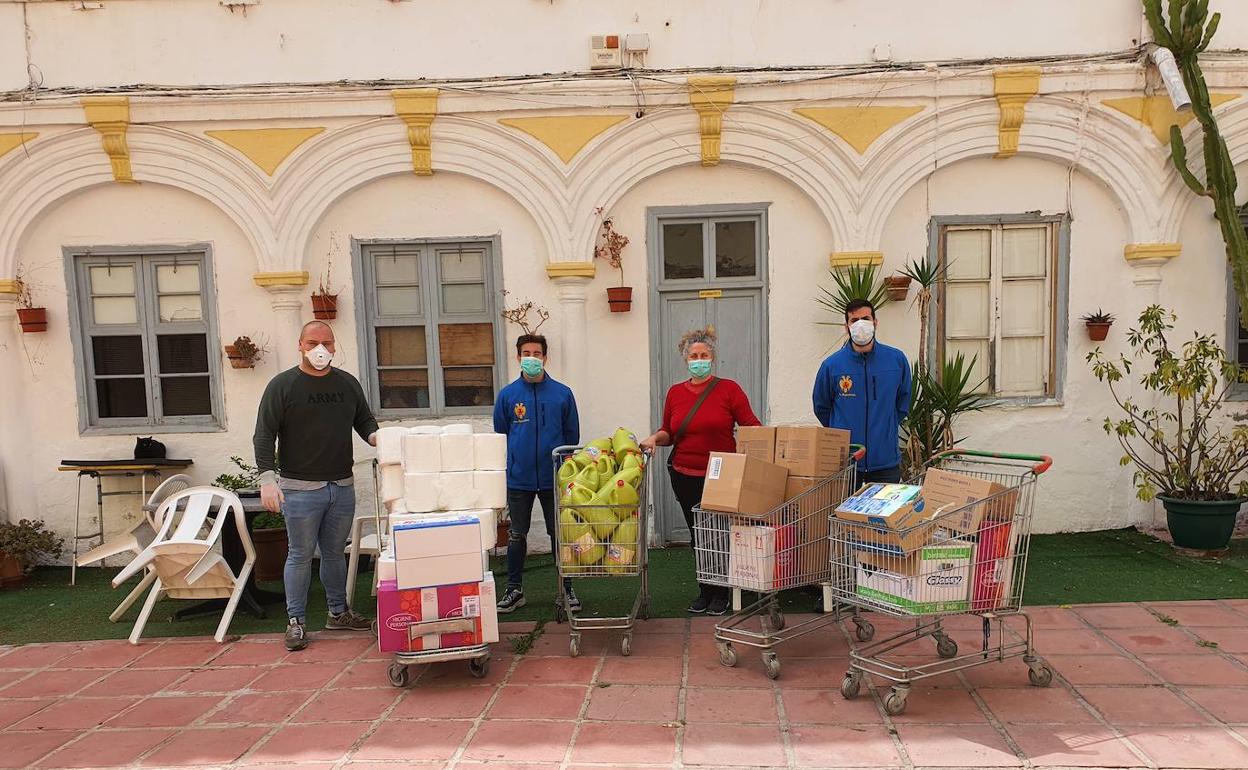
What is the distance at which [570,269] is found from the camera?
6535mm

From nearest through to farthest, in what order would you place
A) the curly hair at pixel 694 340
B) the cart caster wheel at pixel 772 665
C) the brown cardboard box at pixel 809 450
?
1. the cart caster wheel at pixel 772 665
2. the brown cardboard box at pixel 809 450
3. the curly hair at pixel 694 340

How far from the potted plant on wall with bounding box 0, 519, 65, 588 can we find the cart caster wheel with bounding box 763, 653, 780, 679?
610 centimetres

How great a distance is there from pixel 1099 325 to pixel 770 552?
13.6 feet

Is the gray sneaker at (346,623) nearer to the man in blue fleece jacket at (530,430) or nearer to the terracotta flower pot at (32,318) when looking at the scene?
the man in blue fleece jacket at (530,430)

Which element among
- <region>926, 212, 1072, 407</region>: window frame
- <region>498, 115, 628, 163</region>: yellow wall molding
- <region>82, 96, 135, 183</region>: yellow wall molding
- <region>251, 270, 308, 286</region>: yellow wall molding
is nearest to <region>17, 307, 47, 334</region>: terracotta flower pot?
<region>82, 96, 135, 183</region>: yellow wall molding

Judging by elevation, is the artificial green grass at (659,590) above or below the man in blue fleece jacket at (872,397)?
below

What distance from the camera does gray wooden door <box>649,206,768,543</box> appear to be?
6668 mm

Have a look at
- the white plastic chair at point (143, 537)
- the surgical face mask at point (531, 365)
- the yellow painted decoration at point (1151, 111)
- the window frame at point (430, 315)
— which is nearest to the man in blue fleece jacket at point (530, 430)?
the surgical face mask at point (531, 365)

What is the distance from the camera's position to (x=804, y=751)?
3.40 metres

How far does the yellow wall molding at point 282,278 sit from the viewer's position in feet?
21.5

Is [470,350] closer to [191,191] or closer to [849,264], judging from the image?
[191,191]

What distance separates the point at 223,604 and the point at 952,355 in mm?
6183

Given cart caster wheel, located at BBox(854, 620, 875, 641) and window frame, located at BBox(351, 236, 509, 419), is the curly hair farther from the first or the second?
cart caster wheel, located at BBox(854, 620, 875, 641)

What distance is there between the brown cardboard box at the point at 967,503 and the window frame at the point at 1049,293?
130 inches
